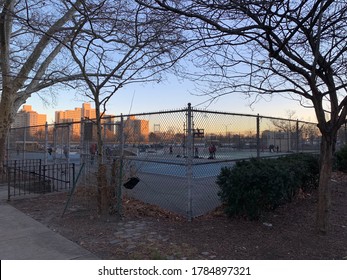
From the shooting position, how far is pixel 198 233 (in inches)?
211

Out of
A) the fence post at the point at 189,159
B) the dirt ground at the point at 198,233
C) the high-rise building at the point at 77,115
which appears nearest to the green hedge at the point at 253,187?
the dirt ground at the point at 198,233

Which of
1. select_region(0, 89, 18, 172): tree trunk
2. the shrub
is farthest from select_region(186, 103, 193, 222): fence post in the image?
select_region(0, 89, 18, 172): tree trunk

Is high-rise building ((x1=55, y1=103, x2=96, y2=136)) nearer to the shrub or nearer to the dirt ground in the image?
the dirt ground

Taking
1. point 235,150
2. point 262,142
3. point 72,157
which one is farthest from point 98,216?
point 72,157

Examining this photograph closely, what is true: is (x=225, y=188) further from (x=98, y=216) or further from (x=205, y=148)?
(x=98, y=216)

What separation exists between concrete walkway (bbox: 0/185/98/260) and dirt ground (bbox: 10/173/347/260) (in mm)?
183

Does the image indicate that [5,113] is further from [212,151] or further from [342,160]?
[342,160]

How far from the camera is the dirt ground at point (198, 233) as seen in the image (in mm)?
4418

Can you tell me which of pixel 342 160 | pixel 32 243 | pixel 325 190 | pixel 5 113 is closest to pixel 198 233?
pixel 325 190

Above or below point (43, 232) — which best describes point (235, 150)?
above

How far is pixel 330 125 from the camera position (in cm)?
515

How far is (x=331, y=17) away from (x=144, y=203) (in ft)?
17.9

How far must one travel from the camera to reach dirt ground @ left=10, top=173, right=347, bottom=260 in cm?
442

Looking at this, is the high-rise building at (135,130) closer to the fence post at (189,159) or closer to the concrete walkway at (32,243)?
the fence post at (189,159)
